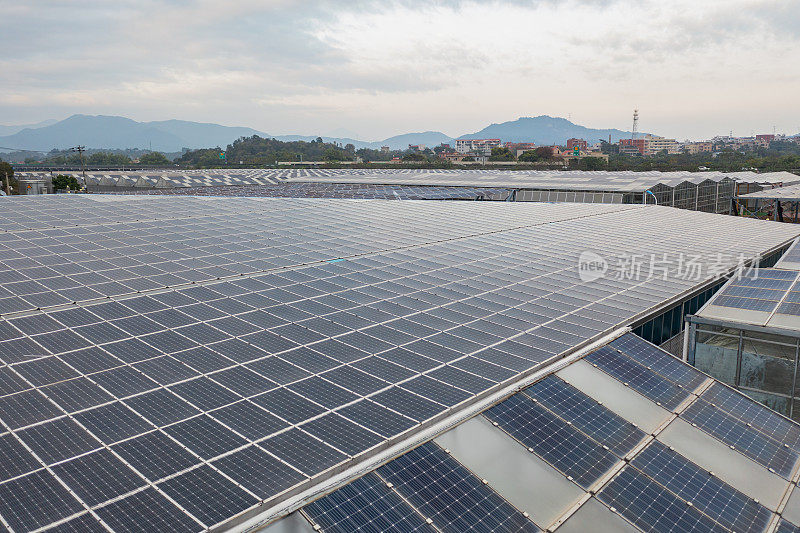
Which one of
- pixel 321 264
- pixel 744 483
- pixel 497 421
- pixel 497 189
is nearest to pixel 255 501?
pixel 497 421

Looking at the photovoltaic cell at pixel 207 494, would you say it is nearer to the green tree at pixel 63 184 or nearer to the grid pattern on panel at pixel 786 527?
the grid pattern on panel at pixel 786 527

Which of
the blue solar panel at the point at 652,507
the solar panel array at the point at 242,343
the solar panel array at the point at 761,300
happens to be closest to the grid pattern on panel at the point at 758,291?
the solar panel array at the point at 761,300

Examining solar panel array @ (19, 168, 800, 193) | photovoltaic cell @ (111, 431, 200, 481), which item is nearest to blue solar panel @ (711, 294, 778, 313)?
photovoltaic cell @ (111, 431, 200, 481)

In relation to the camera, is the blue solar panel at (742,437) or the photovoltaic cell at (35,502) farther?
the blue solar panel at (742,437)

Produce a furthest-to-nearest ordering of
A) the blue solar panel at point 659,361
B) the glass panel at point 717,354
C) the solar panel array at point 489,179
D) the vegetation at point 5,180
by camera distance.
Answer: the vegetation at point 5,180 → the solar panel array at point 489,179 → the glass panel at point 717,354 → the blue solar panel at point 659,361

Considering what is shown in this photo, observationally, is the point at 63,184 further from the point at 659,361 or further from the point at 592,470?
the point at 592,470

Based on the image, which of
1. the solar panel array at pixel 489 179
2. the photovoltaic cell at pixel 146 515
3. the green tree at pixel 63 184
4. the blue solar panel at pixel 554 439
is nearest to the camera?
the photovoltaic cell at pixel 146 515

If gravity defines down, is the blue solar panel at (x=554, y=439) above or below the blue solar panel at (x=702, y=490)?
above
